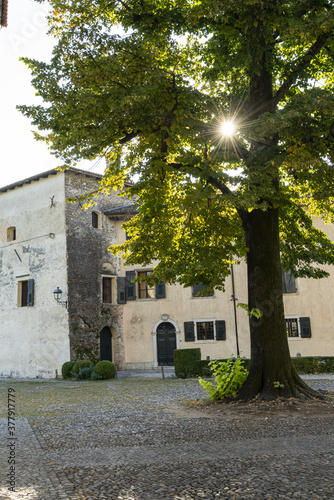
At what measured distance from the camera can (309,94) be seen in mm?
8219

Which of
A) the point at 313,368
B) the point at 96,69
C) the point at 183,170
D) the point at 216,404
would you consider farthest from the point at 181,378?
the point at 96,69

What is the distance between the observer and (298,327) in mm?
22938

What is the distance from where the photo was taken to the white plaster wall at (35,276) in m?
23.1

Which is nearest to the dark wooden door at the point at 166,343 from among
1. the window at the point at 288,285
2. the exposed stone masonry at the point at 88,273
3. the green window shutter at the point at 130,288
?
the exposed stone masonry at the point at 88,273

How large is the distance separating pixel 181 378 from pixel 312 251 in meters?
9.81

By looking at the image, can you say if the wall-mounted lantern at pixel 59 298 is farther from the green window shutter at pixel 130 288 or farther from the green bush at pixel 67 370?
the green window shutter at pixel 130 288

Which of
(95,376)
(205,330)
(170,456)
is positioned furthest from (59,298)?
(170,456)

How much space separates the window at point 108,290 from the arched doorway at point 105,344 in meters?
1.58

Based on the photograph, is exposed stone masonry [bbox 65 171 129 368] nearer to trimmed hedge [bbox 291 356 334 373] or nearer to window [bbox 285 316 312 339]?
window [bbox 285 316 312 339]

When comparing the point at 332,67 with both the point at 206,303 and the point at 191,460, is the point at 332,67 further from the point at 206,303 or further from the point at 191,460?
the point at 206,303

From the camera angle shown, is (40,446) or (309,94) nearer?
(40,446)

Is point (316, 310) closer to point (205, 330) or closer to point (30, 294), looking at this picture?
point (205, 330)

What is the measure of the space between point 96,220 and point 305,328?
13.1 metres

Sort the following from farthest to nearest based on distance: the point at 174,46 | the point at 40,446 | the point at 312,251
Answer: the point at 312,251 < the point at 174,46 < the point at 40,446
